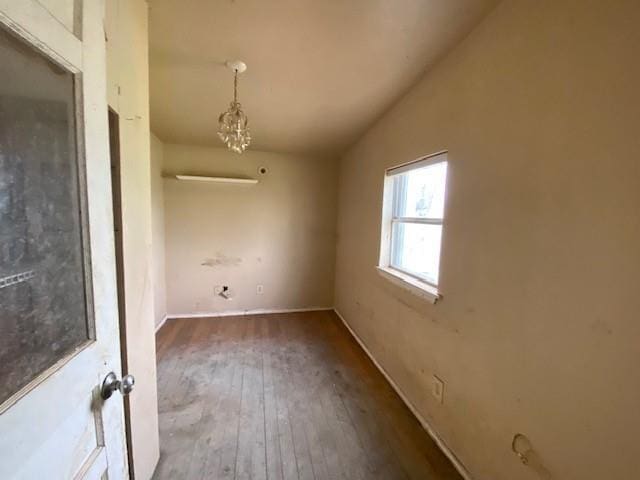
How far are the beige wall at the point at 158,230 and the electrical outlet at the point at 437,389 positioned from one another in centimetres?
286

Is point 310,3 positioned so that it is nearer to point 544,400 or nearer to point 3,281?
point 3,281

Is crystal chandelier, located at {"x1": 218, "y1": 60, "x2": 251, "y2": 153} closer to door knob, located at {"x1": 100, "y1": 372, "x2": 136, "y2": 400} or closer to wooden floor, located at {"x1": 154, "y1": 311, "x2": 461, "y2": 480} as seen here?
door knob, located at {"x1": 100, "y1": 372, "x2": 136, "y2": 400}

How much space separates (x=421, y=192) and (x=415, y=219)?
0.75 feet

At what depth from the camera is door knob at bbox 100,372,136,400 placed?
2.28ft

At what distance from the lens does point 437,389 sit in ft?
5.44

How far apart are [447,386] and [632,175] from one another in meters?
1.32

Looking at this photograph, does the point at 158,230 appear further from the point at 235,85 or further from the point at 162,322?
the point at 235,85

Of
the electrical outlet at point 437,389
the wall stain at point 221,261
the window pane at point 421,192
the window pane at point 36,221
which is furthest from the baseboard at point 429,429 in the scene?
the wall stain at point 221,261

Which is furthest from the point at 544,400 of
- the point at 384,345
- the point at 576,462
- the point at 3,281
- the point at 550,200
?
the point at 3,281

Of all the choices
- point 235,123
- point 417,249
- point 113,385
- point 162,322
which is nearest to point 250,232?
point 162,322

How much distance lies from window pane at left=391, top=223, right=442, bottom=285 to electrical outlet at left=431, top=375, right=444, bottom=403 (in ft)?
1.96

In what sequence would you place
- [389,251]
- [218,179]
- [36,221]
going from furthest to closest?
[218,179] < [389,251] < [36,221]

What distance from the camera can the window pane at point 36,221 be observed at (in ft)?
1.58

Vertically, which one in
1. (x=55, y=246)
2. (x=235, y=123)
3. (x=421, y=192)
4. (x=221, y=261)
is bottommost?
(x=221, y=261)
